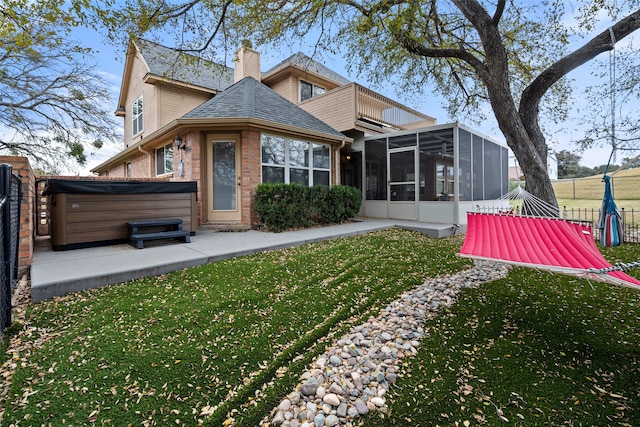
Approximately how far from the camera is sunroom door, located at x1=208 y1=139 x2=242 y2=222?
732 cm

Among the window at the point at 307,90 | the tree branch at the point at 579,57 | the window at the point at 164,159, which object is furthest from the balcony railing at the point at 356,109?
the window at the point at 164,159

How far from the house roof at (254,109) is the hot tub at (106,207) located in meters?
2.15

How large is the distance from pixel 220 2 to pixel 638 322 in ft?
27.8

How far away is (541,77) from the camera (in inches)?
219

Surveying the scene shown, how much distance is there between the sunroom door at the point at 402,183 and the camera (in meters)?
8.94

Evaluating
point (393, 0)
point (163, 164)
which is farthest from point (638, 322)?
point (163, 164)

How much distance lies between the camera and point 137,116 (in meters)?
13.4

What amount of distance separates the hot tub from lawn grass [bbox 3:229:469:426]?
2.26 m

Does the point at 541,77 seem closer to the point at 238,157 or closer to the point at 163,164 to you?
the point at 238,157

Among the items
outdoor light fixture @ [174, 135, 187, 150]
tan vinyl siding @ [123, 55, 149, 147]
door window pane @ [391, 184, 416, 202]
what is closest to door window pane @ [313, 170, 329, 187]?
door window pane @ [391, 184, 416, 202]

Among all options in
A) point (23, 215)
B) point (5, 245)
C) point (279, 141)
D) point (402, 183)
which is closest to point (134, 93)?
point (279, 141)

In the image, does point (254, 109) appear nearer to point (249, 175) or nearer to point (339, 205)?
point (249, 175)

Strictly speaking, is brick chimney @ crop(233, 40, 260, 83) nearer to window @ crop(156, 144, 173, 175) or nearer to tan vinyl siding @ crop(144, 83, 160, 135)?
tan vinyl siding @ crop(144, 83, 160, 135)

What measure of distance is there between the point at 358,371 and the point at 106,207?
17.2ft
